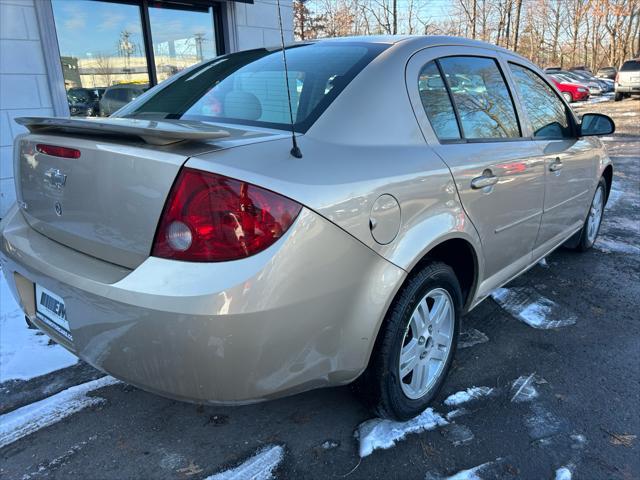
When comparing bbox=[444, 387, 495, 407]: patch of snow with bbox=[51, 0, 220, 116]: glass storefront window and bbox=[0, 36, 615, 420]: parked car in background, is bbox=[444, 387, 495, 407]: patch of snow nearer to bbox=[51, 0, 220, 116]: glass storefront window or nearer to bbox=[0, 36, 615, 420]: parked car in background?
bbox=[0, 36, 615, 420]: parked car in background

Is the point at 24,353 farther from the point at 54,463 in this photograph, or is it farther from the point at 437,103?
the point at 437,103

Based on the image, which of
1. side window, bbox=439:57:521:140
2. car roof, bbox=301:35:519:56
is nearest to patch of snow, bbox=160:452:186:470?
side window, bbox=439:57:521:140

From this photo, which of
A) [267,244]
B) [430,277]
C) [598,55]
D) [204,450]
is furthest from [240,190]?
[598,55]

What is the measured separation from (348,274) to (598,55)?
57.8 m

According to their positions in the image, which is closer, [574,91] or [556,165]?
[556,165]

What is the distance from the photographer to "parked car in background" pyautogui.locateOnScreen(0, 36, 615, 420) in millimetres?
1554

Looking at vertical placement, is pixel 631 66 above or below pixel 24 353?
above

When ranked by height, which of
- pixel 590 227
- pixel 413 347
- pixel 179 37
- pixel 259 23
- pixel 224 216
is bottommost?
pixel 590 227

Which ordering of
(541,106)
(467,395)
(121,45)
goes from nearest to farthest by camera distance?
(467,395)
(541,106)
(121,45)

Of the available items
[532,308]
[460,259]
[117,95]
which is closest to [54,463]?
[460,259]

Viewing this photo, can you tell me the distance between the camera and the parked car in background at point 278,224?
5.10ft

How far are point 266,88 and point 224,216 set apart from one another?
0.96 m

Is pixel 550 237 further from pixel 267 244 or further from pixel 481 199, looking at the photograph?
pixel 267 244

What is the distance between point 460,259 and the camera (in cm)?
253
